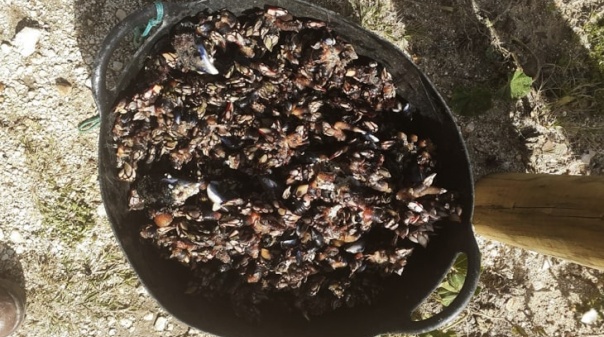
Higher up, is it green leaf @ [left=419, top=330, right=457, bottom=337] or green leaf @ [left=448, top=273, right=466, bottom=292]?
green leaf @ [left=448, top=273, right=466, bottom=292]

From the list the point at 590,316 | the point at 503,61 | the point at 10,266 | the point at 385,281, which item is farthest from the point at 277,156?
the point at 590,316

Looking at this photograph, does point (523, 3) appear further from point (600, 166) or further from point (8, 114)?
point (8, 114)

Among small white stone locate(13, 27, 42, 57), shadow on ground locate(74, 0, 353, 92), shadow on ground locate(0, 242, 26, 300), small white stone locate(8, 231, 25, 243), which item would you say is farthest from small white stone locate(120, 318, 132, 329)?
small white stone locate(13, 27, 42, 57)

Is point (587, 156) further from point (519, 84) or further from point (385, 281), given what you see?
point (385, 281)

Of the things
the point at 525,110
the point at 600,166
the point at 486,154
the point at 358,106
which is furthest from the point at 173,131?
the point at 600,166

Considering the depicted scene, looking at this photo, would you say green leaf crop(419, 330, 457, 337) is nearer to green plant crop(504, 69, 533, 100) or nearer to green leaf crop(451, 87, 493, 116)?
green leaf crop(451, 87, 493, 116)

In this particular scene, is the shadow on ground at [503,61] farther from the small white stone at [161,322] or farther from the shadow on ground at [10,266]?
the shadow on ground at [10,266]

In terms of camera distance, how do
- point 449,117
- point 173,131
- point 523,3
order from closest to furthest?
point 449,117 → point 173,131 → point 523,3

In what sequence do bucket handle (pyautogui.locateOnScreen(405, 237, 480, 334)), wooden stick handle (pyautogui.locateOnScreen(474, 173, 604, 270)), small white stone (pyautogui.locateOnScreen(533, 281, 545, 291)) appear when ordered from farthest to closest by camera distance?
small white stone (pyautogui.locateOnScreen(533, 281, 545, 291)) < bucket handle (pyautogui.locateOnScreen(405, 237, 480, 334)) < wooden stick handle (pyautogui.locateOnScreen(474, 173, 604, 270))
